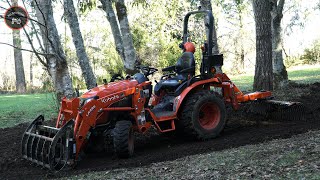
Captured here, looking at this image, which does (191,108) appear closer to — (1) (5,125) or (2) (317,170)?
(2) (317,170)

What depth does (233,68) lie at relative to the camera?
3409 centimetres

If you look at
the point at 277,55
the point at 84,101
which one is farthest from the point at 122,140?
the point at 277,55

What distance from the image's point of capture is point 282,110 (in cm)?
852

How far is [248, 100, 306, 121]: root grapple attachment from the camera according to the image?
8352 mm

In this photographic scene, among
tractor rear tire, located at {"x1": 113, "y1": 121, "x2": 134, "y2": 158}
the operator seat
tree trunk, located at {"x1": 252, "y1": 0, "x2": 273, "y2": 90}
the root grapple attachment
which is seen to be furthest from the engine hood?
tree trunk, located at {"x1": 252, "y1": 0, "x2": 273, "y2": 90}

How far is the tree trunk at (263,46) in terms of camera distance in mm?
10594

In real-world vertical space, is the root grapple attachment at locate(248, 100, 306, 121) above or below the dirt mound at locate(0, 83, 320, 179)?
above

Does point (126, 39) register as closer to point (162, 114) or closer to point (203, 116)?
point (203, 116)

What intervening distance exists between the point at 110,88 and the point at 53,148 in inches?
53.5

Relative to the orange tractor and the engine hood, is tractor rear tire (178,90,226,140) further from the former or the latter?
the engine hood

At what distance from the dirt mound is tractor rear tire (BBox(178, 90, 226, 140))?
0.64 ft

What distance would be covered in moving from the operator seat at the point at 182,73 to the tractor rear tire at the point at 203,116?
0.41 metres

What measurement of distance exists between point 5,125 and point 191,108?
606cm

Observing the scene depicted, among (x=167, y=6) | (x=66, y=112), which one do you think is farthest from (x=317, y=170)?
(x=167, y=6)
